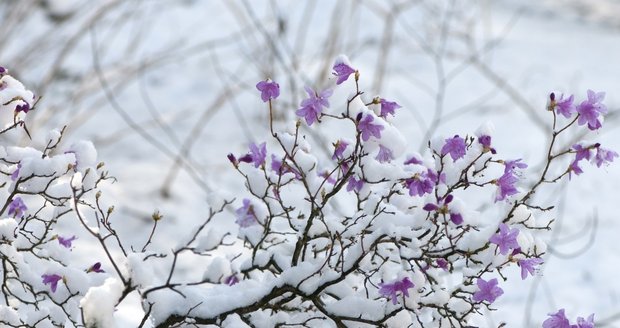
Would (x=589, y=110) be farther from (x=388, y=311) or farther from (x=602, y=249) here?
(x=602, y=249)

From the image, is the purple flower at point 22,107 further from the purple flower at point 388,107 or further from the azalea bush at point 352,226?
the purple flower at point 388,107

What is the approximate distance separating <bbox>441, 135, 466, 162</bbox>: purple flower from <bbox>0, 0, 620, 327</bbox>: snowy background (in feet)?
5.07

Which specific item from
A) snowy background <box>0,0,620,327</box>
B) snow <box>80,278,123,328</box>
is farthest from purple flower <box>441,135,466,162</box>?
snowy background <box>0,0,620,327</box>

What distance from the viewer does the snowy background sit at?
3654mm

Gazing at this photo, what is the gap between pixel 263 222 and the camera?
1910 mm

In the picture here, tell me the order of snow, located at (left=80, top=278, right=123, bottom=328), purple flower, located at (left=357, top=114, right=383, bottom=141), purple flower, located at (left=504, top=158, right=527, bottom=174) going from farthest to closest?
purple flower, located at (left=504, top=158, right=527, bottom=174) < purple flower, located at (left=357, top=114, right=383, bottom=141) < snow, located at (left=80, top=278, right=123, bottom=328)

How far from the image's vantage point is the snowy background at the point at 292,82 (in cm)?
365

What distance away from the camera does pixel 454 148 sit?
1.51 metres

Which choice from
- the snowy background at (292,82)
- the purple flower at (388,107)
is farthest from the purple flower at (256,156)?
the snowy background at (292,82)

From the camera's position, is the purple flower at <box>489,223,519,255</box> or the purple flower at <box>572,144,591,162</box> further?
the purple flower at <box>572,144,591,162</box>

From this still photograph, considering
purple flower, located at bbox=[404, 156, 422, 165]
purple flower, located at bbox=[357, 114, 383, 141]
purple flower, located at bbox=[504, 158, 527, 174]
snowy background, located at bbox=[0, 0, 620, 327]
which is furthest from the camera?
snowy background, located at bbox=[0, 0, 620, 327]

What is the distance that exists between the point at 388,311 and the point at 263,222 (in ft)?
1.54

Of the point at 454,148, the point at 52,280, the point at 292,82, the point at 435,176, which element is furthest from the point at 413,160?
the point at 292,82

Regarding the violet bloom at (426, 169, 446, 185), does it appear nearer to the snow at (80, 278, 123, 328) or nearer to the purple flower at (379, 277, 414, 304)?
the purple flower at (379, 277, 414, 304)
